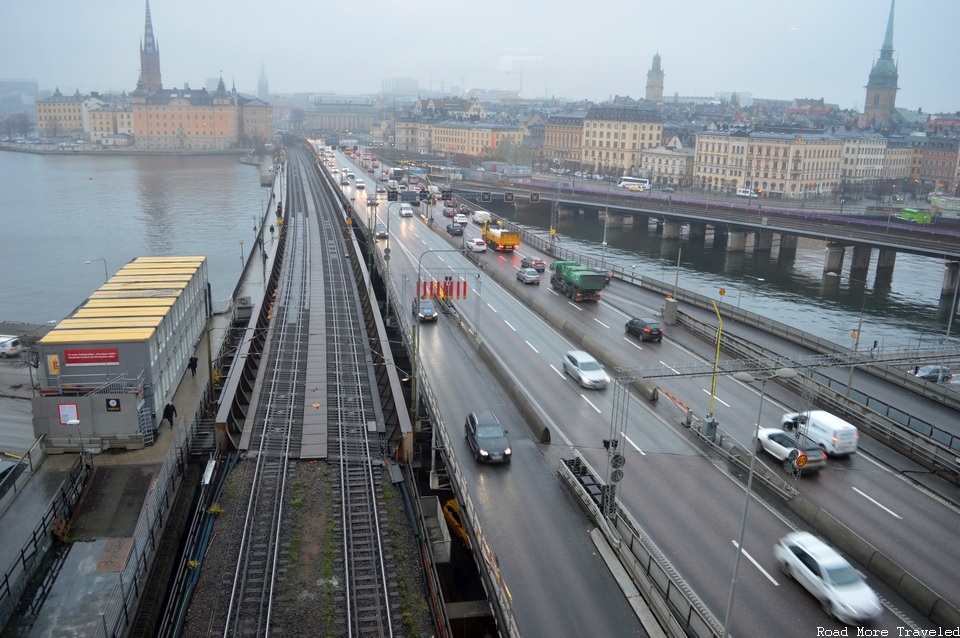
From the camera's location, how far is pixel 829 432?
22.8 meters

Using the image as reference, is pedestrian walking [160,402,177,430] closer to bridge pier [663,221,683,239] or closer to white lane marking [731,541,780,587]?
white lane marking [731,541,780,587]

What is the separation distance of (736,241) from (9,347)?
2751 inches

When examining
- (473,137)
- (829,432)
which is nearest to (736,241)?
(829,432)

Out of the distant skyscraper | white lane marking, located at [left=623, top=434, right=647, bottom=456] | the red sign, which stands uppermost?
the distant skyscraper

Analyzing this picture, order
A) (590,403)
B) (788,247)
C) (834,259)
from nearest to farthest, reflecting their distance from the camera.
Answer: (590,403), (834,259), (788,247)

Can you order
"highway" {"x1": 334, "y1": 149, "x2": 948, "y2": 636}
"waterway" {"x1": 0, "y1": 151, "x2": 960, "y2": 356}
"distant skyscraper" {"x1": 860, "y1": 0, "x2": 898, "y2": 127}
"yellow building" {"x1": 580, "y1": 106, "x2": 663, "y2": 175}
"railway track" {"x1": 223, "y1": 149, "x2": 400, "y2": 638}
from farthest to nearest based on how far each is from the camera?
"distant skyscraper" {"x1": 860, "y1": 0, "x2": 898, "y2": 127}
"yellow building" {"x1": 580, "y1": 106, "x2": 663, "y2": 175}
"waterway" {"x1": 0, "y1": 151, "x2": 960, "y2": 356}
"highway" {"x1": 334, "y1": 149, "x2": 948, "y2": 636}
"railway track" {"x1": 223, "y1": 149, "x2": 400, "y2": 638}

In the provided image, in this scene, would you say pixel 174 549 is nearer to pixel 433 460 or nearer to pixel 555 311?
pixel 433 460

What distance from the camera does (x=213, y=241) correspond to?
265ft

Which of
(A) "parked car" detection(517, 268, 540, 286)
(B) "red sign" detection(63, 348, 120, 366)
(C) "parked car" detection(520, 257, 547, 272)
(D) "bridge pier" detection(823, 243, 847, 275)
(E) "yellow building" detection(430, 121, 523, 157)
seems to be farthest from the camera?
(E) "yellow building" detection(430, 121, 523, 157)

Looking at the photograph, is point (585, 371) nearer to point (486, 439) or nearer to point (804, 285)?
point (486, 439)

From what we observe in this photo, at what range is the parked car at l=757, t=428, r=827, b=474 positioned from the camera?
2141 centimetres

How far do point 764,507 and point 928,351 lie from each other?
13.0 metres

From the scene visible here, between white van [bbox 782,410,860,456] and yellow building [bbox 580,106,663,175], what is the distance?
121 metres

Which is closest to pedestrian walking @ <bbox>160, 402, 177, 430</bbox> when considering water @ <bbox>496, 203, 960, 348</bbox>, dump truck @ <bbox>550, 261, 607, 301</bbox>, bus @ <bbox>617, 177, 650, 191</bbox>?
dump truck @ <bbox>550, 261, 607, 301</bbox>
